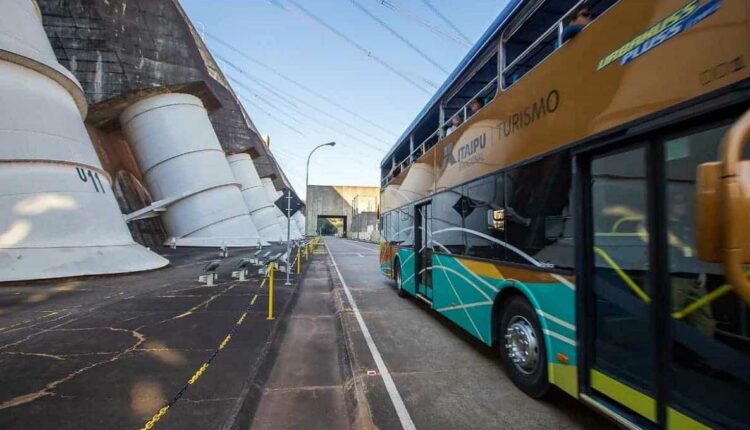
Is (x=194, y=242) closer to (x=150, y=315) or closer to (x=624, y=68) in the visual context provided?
(x=150, y=315)

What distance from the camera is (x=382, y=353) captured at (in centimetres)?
575

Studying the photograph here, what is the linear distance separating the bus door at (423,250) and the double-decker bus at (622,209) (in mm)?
2271

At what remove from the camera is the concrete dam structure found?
1252cm

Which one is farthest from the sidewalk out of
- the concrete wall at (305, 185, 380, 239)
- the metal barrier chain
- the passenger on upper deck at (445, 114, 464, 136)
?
the concrete wall at (305, 185, 380, 239)

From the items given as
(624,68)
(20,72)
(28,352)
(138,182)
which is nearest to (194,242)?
(138,182)

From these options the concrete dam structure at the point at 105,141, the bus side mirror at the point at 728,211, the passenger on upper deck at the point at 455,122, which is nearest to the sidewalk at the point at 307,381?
the bus side mirror at the point at 728,211

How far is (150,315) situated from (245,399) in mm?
4999

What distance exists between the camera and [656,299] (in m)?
2.74

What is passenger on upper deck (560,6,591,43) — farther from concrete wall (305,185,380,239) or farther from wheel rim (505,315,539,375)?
concrete wall (305,185,380,239)

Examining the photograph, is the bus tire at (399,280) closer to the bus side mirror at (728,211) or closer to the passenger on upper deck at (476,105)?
the passenger on upper deck at (476,105)

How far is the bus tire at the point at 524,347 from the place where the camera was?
4.00 meters

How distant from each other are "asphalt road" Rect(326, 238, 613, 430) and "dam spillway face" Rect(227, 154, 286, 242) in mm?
42757

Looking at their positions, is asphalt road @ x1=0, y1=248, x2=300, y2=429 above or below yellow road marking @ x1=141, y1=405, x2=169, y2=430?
below

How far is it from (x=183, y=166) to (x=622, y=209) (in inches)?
1187
